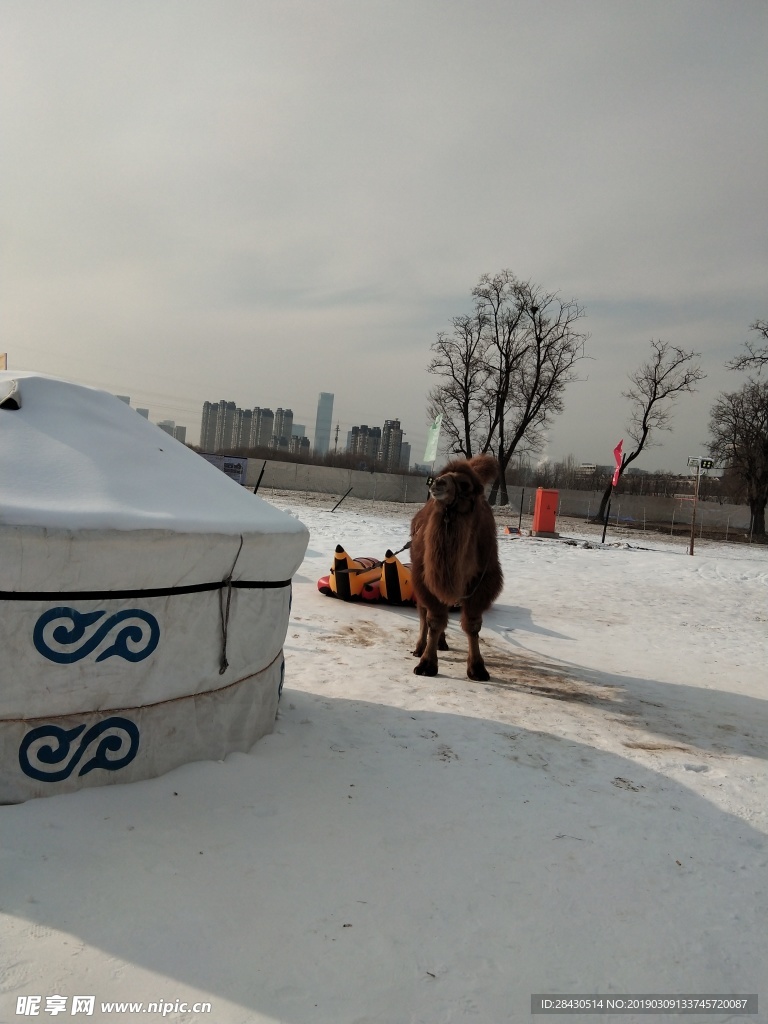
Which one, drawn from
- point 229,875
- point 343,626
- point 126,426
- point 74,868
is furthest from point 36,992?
point 343,626

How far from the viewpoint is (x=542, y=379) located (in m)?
30.4

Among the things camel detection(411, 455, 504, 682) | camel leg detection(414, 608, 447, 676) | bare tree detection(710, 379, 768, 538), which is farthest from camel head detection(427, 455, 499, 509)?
bare tree detection(710, 379, 768, 538)

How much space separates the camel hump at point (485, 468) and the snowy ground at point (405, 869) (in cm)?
179

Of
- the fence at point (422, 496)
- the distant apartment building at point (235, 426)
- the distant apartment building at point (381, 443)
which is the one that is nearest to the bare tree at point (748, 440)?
the fence at point (422, 496)

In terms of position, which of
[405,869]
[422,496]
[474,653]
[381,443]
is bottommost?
[405,869]

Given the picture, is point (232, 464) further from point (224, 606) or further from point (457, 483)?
point (224, 606)

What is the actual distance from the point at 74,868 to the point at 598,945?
5.15 feet

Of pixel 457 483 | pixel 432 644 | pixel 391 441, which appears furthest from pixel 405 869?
pixel 391 441

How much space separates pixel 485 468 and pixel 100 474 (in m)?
3.30

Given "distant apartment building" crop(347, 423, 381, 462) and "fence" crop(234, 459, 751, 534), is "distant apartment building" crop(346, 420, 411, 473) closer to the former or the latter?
"distant apartment building" crop(347, 423, 381, 462)

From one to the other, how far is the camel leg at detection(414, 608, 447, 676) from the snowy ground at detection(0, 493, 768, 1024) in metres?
0.54

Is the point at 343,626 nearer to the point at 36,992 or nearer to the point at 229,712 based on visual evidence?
the point at 229,712

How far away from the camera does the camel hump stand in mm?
5331

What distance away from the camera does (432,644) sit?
4.86m
